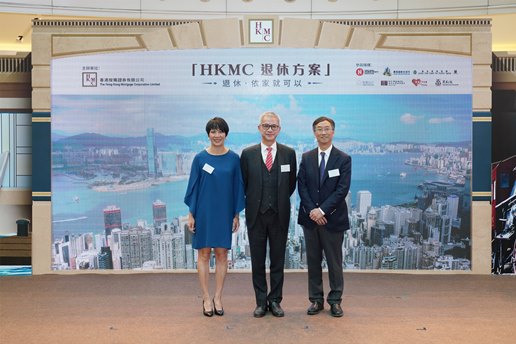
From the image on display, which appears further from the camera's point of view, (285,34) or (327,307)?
(285,34)

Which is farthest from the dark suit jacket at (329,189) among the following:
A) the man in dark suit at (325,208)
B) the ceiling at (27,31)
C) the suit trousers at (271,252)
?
the ceiling at (27,31)

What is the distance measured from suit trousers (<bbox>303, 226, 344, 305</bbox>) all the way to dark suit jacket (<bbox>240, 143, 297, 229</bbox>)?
26 centimetres

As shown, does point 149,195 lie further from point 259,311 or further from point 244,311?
point 259,311

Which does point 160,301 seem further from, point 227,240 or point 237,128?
point 237,128

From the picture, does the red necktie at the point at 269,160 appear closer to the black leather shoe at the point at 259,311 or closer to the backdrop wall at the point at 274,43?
the black leather shoe at the point at 259,311

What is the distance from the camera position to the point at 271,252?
439 centimetres

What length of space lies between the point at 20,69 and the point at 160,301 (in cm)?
298

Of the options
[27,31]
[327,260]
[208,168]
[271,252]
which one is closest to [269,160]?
[208,168]

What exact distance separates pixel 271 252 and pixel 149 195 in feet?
6.88

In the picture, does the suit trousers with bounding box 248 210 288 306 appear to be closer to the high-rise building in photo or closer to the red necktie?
the red necktie

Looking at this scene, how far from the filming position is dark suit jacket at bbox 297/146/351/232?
4.33 meters

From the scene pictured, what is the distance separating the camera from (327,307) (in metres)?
4.61

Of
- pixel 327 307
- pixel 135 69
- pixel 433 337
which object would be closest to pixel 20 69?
pixel 135 69

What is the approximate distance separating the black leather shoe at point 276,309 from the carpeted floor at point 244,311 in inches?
1.8
